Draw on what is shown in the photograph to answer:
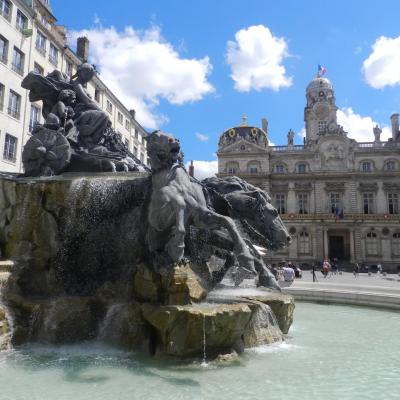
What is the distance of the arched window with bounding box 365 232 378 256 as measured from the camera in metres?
49.2

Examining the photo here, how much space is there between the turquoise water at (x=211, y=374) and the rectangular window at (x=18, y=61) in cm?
2641

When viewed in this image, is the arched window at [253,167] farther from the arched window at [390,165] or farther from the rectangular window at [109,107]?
the rectangular window at [109,107]

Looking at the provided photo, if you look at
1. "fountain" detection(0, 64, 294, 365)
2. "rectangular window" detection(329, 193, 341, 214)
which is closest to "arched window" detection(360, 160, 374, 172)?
"rectangular window" detection(329, 193, 341, 214)

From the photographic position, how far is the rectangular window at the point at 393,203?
52.1 meters

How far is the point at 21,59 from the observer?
28.0 meters

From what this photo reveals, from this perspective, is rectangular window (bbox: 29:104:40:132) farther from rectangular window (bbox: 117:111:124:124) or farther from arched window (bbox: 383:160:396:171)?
arched window (bbox: 383:160:396:171)

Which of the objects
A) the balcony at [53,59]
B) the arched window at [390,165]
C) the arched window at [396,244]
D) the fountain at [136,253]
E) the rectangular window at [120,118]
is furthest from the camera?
the arched window at [390,165]

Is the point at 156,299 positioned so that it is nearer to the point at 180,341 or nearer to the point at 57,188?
the point at 180,341

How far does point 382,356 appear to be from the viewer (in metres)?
5.93

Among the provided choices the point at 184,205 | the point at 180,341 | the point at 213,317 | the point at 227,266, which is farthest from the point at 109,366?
the point at 227,266

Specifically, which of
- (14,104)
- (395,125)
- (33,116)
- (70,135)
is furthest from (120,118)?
(395,125)

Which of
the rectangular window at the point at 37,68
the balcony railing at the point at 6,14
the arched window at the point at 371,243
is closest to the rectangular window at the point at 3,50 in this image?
the balcony railing at the point at 6,14

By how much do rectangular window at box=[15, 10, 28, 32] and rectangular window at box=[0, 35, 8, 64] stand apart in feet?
6.80

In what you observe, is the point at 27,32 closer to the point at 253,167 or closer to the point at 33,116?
the point at 33,116
